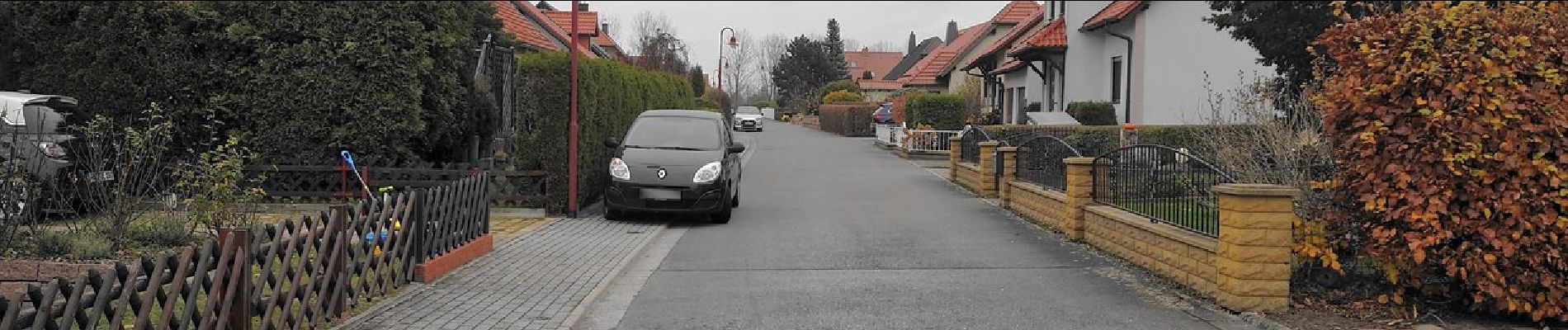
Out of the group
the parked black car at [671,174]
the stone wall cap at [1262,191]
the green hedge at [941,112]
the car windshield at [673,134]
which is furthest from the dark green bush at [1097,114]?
the stone wall cap at [1262,191]

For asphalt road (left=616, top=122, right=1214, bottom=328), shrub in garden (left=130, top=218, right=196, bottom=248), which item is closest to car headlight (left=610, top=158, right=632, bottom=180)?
asphalt road (left=616, top=122, right=1214, bottom=328)

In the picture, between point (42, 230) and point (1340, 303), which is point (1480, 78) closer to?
point (1340, 303)

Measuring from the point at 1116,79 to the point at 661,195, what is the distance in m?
18.2

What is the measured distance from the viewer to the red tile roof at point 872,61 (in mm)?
121588

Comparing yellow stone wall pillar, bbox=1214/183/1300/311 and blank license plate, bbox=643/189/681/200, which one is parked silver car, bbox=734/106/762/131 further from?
yellow stone wall pillar, bbox=1214/183/1300/311

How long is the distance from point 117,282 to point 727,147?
9.79 metres

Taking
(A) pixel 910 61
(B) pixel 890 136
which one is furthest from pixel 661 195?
(A) pixel 910 61

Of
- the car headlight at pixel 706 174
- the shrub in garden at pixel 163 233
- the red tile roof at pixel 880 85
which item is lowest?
the shrub in garden at pixel 163 233

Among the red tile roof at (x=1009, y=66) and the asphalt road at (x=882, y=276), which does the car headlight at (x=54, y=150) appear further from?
the red tile roof at (x=1009, y=66)

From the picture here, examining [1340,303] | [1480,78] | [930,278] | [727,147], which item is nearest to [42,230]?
[930,278]

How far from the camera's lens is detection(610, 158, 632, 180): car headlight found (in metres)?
13.0

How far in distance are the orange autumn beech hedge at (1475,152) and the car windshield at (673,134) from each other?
833cm

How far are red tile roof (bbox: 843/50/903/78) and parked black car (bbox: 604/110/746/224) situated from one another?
10619 cm

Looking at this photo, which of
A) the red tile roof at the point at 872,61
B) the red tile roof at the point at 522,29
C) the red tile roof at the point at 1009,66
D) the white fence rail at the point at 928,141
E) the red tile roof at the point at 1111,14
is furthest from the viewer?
the red tile roof at the point at 872,61
